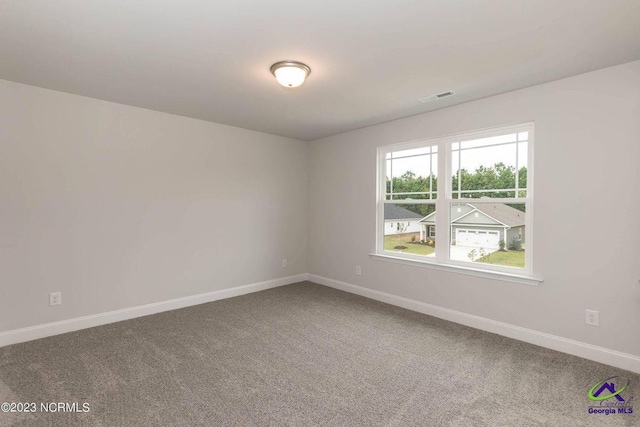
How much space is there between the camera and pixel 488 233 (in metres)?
3.47

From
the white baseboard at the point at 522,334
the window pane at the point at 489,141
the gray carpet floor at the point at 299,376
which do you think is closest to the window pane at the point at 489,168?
the window pane at the point at 489,141

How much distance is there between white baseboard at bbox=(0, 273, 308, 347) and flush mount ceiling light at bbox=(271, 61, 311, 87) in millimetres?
3034

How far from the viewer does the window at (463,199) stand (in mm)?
3213

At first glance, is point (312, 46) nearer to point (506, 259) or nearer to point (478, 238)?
point (478, 238)

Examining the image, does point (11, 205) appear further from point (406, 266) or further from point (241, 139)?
point (406, 266)

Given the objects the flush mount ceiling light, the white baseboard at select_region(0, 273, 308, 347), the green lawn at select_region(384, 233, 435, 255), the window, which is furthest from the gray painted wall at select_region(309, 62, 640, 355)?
the white baseboard at select_region(0, 273, 308, 347)

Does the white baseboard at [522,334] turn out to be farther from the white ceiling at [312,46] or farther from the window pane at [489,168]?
the white ceiling at [312,46]

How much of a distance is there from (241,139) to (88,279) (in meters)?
2.56

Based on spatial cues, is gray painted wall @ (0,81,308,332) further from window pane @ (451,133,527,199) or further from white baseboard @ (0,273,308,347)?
window pane @ (451,133,527,199)

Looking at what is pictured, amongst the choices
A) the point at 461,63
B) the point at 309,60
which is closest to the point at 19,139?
the point at 309,60

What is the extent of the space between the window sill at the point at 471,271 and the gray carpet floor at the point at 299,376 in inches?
23.0

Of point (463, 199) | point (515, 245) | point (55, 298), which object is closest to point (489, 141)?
point (463, 199)

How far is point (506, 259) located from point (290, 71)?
111 inches

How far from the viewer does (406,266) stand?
410 cm
